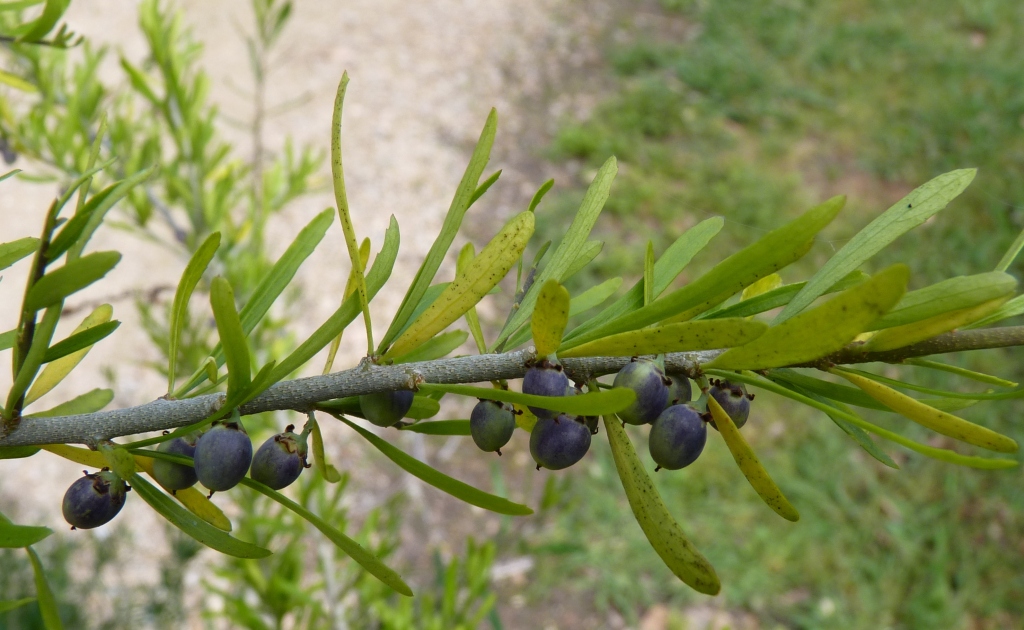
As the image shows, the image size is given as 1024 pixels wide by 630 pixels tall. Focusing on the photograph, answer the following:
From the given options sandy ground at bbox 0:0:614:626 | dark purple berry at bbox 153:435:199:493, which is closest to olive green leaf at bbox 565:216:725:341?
dark purple berry at bbox 153:435:199:493

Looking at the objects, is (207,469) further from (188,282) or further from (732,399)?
(732,399)

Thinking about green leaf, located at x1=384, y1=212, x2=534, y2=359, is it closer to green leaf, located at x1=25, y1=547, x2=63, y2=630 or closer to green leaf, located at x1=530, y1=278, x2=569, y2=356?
green leaf, located at x1=530, y1=278, x2=569, y2=356

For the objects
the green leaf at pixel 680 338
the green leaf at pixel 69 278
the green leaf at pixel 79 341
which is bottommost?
the green leaf at pixel 680 338

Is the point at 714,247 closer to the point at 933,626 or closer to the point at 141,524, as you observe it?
the point at 933,626

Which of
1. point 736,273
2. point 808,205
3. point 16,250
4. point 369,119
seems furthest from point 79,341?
point 369,119

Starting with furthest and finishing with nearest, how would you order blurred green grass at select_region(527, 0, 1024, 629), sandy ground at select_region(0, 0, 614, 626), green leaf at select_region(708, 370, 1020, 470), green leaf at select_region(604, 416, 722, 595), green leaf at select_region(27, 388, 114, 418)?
sandy ground at select_region(0, 0, 614, 626) → blurred green grass at select_region(527, 0, 1024, 629) → green leaf at select_region(27, 388, 114, 418) → green leaf at select_region(604, 416, 722, 595) → green leaf at select_region(708, 370, 1020, 470)

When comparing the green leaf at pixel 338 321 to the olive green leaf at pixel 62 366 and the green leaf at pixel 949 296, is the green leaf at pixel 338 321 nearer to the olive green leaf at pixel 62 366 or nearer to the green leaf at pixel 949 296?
the olive green leaf at pixel 62 366

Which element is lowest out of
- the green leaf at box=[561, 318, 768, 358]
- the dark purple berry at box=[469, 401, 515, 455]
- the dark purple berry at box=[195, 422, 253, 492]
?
the dark purple berry at box=[469, 401, 515, 455]

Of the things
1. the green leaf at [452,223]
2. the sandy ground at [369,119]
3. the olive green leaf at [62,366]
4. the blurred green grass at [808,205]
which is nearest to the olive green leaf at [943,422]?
the green leaf at [452,223]
